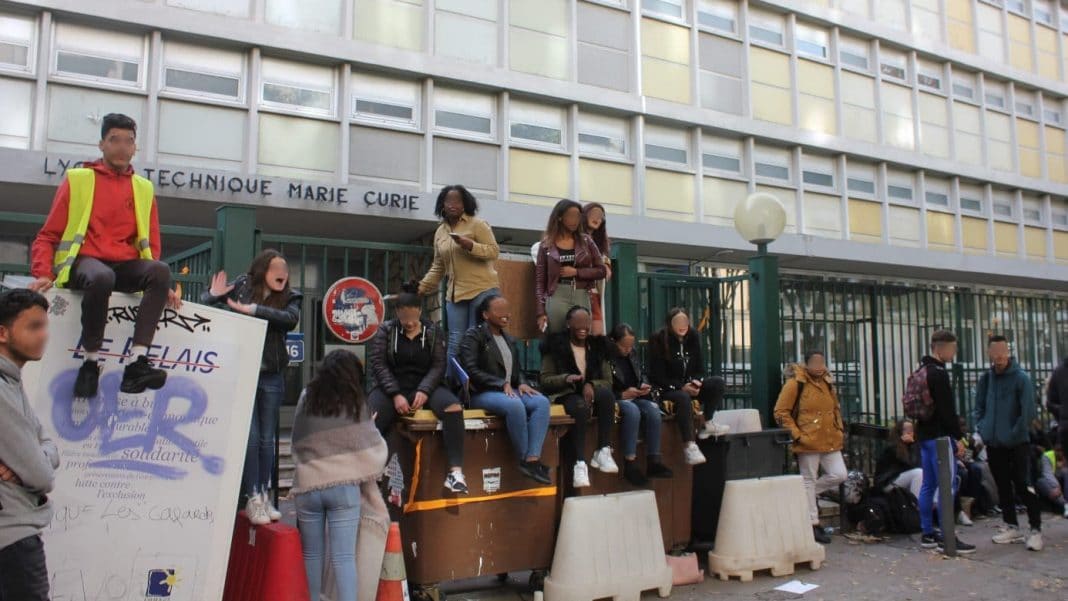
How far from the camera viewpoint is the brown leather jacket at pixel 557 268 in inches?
268

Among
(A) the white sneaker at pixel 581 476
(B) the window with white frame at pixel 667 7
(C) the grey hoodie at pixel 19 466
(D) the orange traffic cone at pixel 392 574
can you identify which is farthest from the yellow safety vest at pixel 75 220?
(B) the window with white frame at pixel 667 7

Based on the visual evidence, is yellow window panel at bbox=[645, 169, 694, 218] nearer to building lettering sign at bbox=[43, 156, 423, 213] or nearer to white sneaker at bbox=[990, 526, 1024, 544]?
building lettering sign at bbox=[43, 156, 423, 213]

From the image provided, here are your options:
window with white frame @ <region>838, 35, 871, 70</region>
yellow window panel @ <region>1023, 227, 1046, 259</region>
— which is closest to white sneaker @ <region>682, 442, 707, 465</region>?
window with white frame @ <region>838, 35, 871, 70</region>

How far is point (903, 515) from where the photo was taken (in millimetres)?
8008

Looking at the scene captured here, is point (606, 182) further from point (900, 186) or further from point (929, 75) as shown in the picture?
point (929, 75)

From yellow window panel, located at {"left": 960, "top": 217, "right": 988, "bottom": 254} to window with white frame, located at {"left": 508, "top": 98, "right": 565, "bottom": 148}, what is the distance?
13.3 meters

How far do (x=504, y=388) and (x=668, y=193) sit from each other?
13.4 metres

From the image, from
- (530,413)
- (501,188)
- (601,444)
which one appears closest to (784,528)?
(601,444)

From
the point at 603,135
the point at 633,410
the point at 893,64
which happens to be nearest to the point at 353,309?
the point at 633,410

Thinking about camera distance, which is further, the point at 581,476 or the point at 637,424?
the point at 637,424

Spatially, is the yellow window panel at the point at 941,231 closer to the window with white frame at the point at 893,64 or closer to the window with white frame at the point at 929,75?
the window with white frame at the point at 929,75

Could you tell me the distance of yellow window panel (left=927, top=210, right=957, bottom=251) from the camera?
22391 millimetres

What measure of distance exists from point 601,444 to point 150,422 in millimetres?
3124

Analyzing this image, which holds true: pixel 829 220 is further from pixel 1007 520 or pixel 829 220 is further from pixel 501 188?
pixel 1007 520
